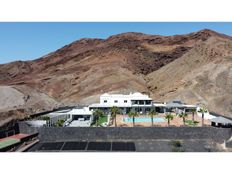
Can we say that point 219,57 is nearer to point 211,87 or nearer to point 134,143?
point 211,87

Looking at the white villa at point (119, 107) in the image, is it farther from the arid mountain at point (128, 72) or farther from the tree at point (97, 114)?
the arid mountain at point (128, 72)

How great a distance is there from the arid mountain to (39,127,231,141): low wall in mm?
18393

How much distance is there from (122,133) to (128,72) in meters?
46.0

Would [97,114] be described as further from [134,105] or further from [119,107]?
[134,105]

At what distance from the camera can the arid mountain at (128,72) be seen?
5450cm

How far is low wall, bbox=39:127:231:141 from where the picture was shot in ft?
93.4

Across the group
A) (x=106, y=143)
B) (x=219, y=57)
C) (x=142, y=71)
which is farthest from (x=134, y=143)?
(x=142, y=71)

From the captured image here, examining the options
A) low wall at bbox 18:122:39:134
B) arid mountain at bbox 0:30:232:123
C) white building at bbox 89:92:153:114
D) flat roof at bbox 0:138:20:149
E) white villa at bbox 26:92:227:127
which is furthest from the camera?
arid mountain at bbox 0:30:232:123

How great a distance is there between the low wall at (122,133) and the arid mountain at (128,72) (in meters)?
18.4

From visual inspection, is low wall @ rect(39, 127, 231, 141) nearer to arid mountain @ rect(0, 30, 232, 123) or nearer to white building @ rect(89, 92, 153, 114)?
white building @ rect(89, 92, 153, 114)

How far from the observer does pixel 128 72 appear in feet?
242

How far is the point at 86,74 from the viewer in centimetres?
7562

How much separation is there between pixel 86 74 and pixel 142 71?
15.6m

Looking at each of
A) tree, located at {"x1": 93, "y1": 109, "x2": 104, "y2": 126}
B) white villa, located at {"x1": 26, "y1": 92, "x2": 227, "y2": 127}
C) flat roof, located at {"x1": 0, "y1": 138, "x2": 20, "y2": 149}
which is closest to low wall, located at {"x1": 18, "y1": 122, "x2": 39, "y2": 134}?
white villa, located at {"x1": 26, "y1": 92, "x2": 227, "y2": 127}
